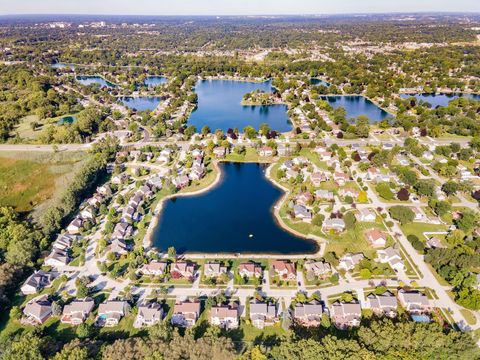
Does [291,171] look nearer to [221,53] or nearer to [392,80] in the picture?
[392,80]

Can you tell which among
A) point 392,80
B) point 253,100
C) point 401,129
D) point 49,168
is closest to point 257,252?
point 49,168

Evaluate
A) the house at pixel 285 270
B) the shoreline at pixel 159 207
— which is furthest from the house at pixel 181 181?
the house at pixel 285 270

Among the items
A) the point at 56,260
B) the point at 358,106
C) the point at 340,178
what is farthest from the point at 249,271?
the point at 358,106

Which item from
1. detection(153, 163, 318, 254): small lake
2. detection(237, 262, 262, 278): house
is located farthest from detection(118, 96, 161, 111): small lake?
detection(237, 262, 262, 278): house

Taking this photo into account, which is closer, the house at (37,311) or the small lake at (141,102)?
the house at (37,311)

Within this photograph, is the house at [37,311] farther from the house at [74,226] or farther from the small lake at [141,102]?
the small lake at [141,102]

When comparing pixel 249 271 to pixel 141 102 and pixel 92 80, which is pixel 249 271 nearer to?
pixel 141 102
